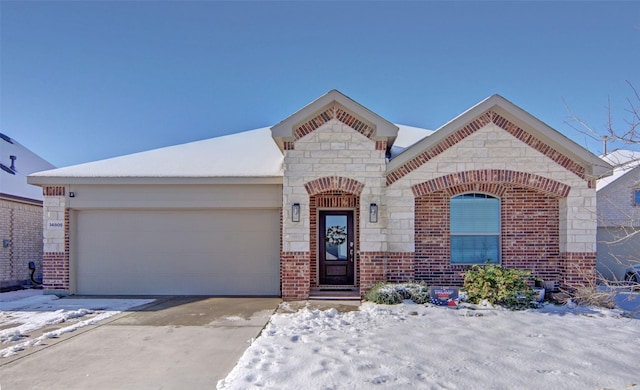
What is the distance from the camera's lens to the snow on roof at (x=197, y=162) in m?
10.9

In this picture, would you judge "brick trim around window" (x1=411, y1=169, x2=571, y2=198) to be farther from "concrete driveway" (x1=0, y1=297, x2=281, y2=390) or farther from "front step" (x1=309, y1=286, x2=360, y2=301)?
"concrete driveway" (x1=0, y1=297, x2=281, y2=390)

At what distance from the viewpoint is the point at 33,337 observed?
6801mm

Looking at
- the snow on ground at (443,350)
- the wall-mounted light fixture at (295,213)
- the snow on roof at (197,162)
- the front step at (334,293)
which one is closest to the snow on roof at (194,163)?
the snow on roof at (197,162)

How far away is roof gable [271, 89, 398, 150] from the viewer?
32.0 feet

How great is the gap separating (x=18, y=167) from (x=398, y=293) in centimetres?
1683

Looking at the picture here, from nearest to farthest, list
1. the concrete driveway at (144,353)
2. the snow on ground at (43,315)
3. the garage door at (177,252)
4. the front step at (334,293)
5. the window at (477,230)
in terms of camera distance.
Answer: the concrete driveway at (144,353) < the snow on ground at (43,315) < the front step at (334,293) < the window at (477,230) < the garage door at (177,252)

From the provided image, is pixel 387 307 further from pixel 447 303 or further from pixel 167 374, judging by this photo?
pixel 167 374

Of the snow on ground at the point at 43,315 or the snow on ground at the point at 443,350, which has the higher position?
→ the snow on ground at the point at 443,350

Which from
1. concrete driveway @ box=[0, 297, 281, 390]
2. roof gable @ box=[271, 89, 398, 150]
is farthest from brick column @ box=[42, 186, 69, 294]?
roof gable @ box=[271, 89, 398, 150]

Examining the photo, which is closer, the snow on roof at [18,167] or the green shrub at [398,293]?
the green shrub at [398,293]

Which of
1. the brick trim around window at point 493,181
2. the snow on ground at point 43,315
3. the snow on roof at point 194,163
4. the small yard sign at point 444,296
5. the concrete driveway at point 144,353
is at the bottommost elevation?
the snow on ground at point 43,315

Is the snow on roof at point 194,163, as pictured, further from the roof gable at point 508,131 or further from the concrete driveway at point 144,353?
the concrete driveway at point 144,353

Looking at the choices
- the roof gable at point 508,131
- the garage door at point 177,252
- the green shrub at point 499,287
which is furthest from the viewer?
the garage door at point 177,252

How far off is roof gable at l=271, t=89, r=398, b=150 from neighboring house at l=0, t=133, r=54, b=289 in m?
9.56
